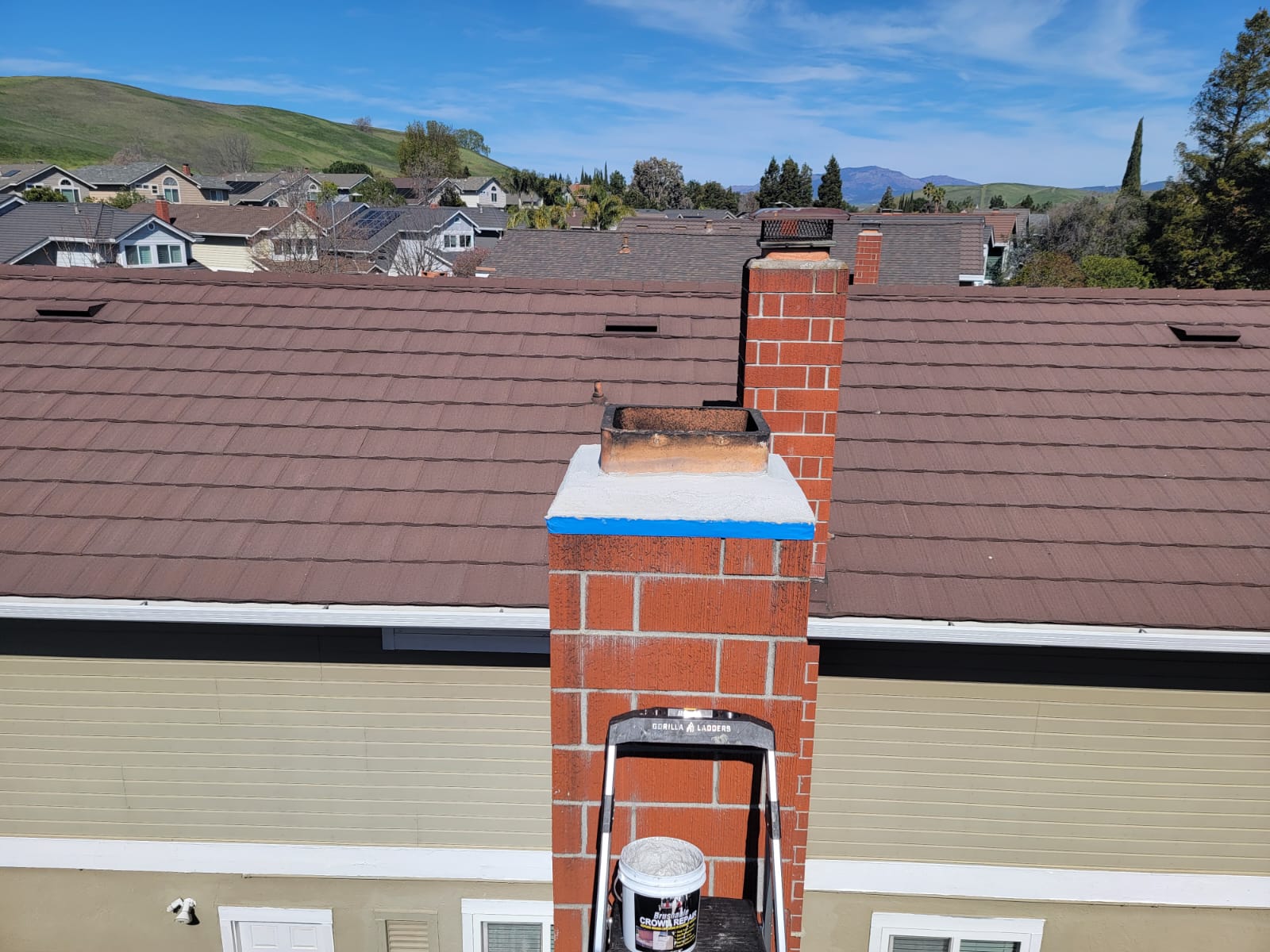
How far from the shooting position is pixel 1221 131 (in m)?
35.4

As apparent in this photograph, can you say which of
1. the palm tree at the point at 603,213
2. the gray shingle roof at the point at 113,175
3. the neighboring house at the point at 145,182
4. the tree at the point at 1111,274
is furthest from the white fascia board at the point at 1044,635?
the gray shingle roof at the point at 113,175

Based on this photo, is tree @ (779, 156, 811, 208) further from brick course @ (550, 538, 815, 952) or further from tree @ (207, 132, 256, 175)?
brick course @ (550, 538, 815, 952)

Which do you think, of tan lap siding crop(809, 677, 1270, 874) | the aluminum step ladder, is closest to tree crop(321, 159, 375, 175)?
tan lap siding crop(809, 677, 1270, 874)

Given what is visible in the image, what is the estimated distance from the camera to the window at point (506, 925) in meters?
4.90

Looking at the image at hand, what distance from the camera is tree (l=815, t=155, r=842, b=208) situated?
270 feet

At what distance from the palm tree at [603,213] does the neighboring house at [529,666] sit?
162ft

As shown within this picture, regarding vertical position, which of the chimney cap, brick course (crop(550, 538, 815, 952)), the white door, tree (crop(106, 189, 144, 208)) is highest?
tree (crop(106, 189, 144, 208))

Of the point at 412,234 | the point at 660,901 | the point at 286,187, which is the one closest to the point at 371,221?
the point at 412,234

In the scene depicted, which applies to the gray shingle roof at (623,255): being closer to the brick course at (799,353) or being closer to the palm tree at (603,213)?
the brick course at (799,353)

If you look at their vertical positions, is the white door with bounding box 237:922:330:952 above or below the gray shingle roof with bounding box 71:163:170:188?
below

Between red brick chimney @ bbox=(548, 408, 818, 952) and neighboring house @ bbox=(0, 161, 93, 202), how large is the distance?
78538 mm

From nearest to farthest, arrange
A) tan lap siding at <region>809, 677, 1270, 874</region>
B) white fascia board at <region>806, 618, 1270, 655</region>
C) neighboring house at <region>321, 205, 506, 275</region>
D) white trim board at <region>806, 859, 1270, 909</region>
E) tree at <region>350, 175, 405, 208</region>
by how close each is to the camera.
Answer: white fascia board at <region>806, 618, 1270, 655</region> < tan lap siding at <region>809, 677, 1270, 874</region> < white trim board at <region>806, 859, 1270, 909</region> < neighboring house at <region>321, 205, 506, 275</region> < tree at <region>350, 175, 405, 208</region>

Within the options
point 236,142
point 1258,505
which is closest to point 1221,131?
point 1258,505

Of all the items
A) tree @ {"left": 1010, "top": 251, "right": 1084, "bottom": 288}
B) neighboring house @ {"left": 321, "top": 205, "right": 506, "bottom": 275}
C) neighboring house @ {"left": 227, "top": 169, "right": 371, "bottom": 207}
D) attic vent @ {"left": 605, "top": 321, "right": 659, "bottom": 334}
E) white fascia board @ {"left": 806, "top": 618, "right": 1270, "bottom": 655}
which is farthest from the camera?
neighboring house @ {"left": 227, "top": 169, "right": 371, "bottom": 207}
